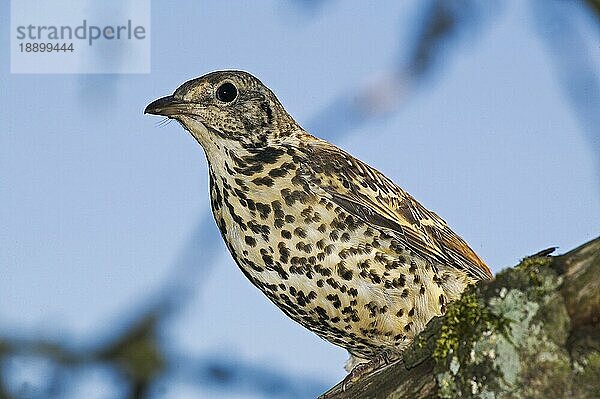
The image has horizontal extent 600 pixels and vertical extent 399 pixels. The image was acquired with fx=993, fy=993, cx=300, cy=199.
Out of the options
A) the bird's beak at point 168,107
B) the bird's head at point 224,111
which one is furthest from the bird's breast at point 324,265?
the bird's beak at point 168,107

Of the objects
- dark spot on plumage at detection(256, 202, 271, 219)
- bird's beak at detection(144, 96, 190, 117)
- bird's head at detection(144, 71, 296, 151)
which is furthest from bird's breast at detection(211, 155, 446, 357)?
bird's beak at detection(144, 96, 190, 117)

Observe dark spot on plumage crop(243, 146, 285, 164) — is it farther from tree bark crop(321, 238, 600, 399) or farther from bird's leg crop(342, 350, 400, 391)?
tree bark crop(321, 238, 600, 399)

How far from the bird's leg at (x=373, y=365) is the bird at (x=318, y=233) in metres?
0.01

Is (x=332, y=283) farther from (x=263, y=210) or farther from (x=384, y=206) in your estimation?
(x=384, y=206)

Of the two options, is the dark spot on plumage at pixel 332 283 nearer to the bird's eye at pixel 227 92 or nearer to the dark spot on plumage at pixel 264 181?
the dark spot on plumage at pixel 264 181

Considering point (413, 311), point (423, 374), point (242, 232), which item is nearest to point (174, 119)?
point (242, 232)

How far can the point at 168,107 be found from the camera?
212 inches

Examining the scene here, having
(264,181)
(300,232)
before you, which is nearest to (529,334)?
(300,232)

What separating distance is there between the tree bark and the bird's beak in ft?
9.13

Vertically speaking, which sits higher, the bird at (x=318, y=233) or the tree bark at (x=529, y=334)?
the bird at (x=318, y=233)

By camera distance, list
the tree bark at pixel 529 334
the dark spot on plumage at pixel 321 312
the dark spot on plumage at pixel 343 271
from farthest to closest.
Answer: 1. the dark spot on plumage at pixel 321 312
2. the dark spot on plumage at pixel 343 271
3. the tree bark at pixel 529 334

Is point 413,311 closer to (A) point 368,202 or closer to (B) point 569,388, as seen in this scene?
(A) point 368,202

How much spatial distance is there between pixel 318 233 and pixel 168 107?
3.70ft

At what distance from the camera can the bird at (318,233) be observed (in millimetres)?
4945
